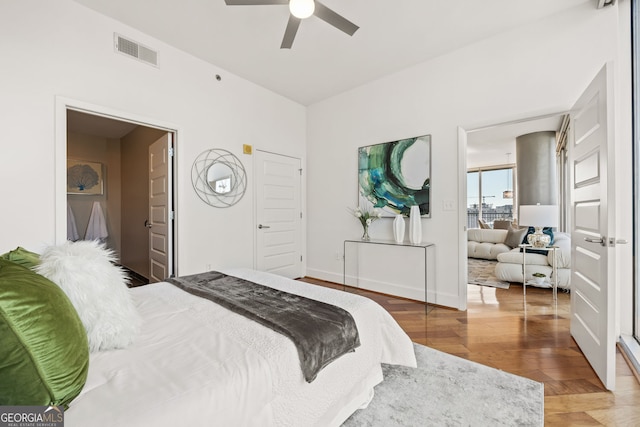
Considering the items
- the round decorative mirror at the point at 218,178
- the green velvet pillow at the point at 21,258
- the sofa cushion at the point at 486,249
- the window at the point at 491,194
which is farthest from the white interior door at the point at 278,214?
the window at the point at 491,194

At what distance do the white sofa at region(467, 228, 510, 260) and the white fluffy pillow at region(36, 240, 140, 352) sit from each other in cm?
628

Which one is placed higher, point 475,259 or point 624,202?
point 624,202

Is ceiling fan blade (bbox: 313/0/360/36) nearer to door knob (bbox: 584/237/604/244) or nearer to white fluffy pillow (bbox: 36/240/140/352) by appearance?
white fluffy pillow (bbox: 36/240/140/352)

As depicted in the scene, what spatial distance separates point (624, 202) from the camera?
230cm

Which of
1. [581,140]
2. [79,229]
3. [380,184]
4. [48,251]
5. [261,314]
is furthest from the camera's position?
Result: [79,229]

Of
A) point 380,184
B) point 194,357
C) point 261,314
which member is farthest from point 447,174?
point 194,357

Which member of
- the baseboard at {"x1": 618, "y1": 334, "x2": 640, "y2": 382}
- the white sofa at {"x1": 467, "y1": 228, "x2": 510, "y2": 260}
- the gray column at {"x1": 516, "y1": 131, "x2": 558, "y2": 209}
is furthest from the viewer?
the white sofa at {"x1": 467, "y1": 228, "x2": 510, "y2": 260}

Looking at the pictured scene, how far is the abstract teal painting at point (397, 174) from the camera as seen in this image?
3.34 metres

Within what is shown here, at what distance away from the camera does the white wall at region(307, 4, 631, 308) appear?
8.13 feet

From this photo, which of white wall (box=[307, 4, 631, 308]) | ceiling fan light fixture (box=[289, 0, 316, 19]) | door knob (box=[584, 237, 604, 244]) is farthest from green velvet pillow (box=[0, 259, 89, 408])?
white wall (box=[307, 4, 631, 308])

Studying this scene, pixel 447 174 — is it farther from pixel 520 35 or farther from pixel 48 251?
pixel 48 251

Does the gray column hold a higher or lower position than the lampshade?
higher

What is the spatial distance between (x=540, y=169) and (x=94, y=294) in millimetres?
7157

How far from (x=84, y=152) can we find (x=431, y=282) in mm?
6125
